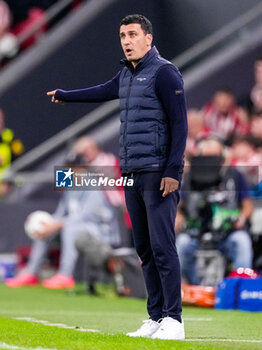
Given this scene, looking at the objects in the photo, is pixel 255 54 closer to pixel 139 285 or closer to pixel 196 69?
pixel 196 69

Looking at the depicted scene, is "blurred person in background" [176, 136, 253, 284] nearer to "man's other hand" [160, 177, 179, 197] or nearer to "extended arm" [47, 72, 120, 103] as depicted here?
"extended arm" [47, 72, 120, 103]

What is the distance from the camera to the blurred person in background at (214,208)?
11.1 m

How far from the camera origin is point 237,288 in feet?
31.6

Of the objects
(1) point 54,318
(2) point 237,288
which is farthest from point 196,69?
(1) point 54,318

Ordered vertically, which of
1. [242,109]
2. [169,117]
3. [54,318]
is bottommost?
[54,318]

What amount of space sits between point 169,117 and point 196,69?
8891mm

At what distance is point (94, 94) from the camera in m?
6.78

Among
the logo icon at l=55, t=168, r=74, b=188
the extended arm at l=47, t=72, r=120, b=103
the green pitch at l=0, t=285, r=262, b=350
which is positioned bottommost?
the green pitch at l=0, t=285, r=262, b=350

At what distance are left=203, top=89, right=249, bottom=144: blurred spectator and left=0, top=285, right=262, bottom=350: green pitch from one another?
2.91 m

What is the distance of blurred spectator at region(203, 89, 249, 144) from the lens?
536 inches

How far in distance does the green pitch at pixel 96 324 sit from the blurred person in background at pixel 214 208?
37.3 inches

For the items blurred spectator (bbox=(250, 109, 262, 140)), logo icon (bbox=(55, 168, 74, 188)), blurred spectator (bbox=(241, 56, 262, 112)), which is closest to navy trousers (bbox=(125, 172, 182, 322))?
logo icon (bbox=(55, 168, 74, 188))

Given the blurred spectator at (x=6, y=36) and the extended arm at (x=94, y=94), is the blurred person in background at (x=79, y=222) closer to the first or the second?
the blurred spectator at (x=6, y=36)

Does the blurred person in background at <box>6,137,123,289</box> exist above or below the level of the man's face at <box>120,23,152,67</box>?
below
